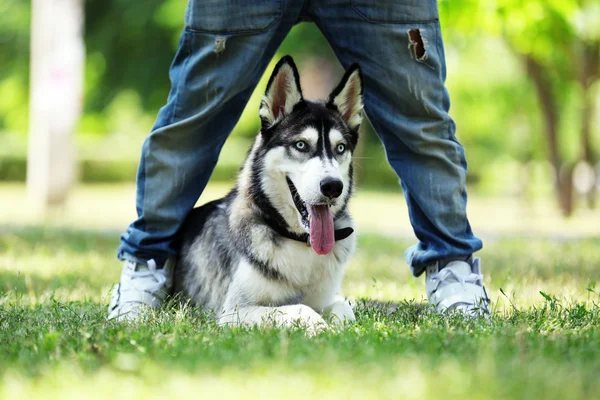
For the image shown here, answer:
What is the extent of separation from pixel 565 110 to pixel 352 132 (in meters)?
27.0

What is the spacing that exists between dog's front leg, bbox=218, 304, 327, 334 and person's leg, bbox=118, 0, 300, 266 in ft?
2.32

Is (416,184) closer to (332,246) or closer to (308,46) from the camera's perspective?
(332,246)

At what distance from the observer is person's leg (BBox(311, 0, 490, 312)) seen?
3844 millimetres

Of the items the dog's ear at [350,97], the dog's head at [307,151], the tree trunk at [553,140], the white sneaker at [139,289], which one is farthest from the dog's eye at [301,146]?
the tree trunk at [553,140]

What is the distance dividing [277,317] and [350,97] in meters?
1.26

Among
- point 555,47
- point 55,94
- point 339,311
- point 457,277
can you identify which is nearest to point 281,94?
point 339,311

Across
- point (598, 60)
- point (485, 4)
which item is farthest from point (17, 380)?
point (598, 60)

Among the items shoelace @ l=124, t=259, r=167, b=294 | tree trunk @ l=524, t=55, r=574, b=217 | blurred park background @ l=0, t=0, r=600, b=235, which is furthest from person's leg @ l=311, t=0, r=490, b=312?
tree trunk @ l=524, t=55, r=574, b=217

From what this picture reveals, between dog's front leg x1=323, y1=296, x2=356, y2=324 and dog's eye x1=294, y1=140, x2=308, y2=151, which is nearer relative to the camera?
dog's front leg x1=323, y1=296, x2=356, y2=324

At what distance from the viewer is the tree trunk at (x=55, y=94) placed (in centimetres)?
1209

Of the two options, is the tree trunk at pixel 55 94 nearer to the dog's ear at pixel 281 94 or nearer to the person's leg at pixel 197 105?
the person's leg at pixel 197 105

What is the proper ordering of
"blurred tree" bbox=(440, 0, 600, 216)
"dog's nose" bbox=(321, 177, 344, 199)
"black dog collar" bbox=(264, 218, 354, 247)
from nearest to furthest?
1. "dog's nose" bbox=(321, 177, 344, 199)
2. "black dog collar" bbox=(264, 218, 354, 247)
3. "blurred tree" bbox=(440, 0, 600, 216)

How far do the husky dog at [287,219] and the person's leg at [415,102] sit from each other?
164 mm

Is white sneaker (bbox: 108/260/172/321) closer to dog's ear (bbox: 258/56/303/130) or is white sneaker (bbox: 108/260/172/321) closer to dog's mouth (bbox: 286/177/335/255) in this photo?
dog's mouth (bbox: 286/177/335/255)
